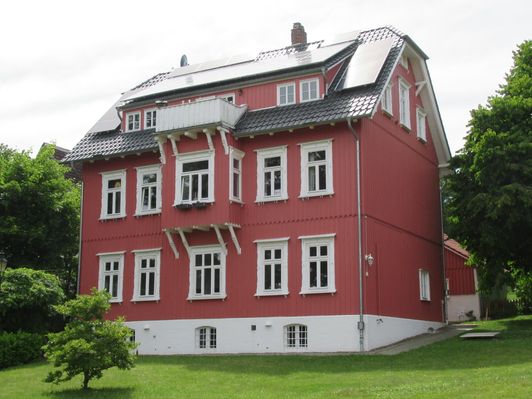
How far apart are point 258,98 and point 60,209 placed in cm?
1182

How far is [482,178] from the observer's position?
31109 mm

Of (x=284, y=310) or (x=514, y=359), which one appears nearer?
(x=514, y=359)

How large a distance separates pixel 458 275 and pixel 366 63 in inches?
662

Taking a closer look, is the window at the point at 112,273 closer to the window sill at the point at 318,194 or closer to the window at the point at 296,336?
the window at the point at 296,336

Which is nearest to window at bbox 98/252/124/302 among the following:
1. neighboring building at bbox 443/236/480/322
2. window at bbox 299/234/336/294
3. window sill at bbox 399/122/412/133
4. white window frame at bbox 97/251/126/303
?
white window frame at bbox 97/251/126/303

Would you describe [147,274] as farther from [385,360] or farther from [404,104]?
[404,104]

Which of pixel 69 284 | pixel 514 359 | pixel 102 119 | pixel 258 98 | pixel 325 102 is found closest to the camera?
pixel 514 359

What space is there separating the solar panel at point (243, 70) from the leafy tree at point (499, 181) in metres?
6.67

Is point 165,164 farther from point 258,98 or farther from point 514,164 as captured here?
point 514,164

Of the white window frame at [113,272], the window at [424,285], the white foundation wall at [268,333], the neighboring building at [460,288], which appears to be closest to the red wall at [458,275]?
the neighboring building at [460,288]

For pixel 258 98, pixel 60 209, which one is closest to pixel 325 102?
pixel 258 98

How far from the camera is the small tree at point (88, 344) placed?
1994 centimetres

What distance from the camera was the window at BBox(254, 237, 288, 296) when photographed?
93.5 ft

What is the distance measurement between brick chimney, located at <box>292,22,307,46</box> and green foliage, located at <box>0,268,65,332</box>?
49.2 feet
